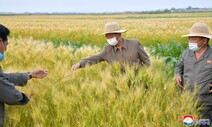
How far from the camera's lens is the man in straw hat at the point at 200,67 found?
12.1 ft

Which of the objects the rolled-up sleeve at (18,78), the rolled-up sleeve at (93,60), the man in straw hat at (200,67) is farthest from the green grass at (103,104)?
the rolled-up sleeve at (93,60)

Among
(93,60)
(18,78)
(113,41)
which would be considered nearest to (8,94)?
(18,78)

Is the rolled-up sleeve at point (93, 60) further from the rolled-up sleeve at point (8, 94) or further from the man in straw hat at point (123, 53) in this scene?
the rolled-up sleeve at point (8, 94)

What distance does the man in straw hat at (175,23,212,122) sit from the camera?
3688 millimetres

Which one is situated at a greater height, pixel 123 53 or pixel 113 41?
pixel 113 41

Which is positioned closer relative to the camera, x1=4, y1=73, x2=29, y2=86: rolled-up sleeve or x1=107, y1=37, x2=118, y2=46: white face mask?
x1=4, y1=73, x2=29, y2=86: rolled-up sleeve

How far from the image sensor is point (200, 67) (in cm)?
375

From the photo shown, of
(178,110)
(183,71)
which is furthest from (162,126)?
(183,71)

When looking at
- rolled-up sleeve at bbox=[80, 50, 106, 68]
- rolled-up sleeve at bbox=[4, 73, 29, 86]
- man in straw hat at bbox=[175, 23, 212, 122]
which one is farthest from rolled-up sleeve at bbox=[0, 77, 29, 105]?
man in straw hat at bbox=[175, 23, 212, 122]

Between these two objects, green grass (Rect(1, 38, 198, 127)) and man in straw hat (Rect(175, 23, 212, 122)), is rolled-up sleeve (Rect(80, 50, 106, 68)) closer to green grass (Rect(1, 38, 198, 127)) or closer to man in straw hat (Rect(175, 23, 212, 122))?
green grass (Rect(1, 38, 198, 127))

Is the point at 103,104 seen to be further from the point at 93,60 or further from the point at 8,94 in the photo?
the point at 93,60

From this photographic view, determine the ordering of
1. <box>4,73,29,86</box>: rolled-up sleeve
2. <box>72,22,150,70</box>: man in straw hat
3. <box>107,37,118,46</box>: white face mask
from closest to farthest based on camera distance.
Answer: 1. <box>4,73,29,86</box>: rolled-up sleeve
2. <box>107,37,118,46</box>: white face mask
3. <box>72,22,150,70</box>: man in straw hat

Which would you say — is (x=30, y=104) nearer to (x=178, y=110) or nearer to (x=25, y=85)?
(x=25, y=85)

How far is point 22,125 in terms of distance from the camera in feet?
8.86
